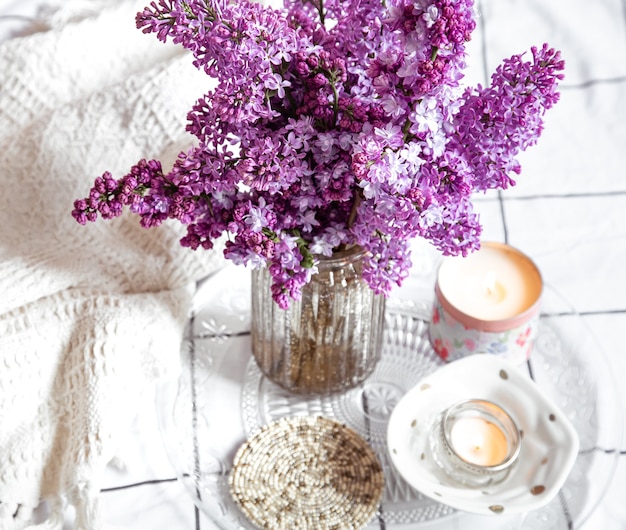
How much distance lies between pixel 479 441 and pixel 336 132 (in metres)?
0.35

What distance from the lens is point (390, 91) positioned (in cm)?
52

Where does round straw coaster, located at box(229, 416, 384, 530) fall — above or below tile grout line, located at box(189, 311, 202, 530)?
below

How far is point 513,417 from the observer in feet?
2.64

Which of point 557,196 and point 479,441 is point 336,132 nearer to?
point 479,441

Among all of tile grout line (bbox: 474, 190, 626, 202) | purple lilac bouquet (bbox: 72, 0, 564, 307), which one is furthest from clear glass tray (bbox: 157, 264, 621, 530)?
purple lilac bouquet (bbox: 72, 0, 564, 307)

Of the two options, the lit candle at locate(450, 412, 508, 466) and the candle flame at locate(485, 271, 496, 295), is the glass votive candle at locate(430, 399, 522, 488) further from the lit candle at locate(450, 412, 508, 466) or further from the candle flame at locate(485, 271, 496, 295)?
the candle flame at locate(485, 271, 496, 295)

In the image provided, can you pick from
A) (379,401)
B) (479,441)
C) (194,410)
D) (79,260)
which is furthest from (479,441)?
(79,260)

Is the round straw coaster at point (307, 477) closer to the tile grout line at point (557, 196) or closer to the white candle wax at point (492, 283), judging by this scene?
the white candle wax at point (492, 283)

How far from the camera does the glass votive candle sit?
76 cm

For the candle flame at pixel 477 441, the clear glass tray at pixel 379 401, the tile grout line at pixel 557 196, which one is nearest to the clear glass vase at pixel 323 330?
the clear glass tray at pixel 379 401

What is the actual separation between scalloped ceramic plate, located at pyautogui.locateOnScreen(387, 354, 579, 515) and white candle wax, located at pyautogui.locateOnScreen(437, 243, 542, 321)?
52mm

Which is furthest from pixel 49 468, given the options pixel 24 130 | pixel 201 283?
pixel 24 130

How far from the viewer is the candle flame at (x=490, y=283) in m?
0.84

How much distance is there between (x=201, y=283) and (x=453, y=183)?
414 mm
